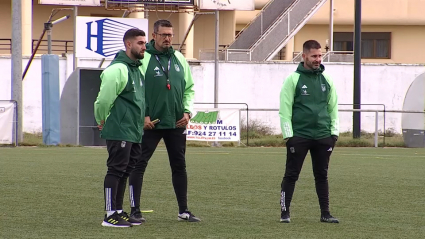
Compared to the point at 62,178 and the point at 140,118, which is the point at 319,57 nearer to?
the point at 140,118

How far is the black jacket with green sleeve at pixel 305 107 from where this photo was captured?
8.99 metres

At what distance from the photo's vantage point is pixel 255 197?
11.4 metres

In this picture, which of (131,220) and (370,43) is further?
(370,43)

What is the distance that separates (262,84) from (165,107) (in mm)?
26176

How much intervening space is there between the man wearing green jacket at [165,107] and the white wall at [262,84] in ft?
79.5

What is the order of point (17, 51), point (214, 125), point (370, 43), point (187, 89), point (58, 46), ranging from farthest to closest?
point (370, 43) < point (58, 46) < point (17, 51) < point (214, 125) < point (187, 89)

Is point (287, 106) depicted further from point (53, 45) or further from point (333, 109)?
point (53, 45)

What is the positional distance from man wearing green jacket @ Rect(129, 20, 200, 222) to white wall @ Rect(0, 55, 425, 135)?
24224mm

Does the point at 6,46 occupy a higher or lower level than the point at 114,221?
higher

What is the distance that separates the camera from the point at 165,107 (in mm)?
8836

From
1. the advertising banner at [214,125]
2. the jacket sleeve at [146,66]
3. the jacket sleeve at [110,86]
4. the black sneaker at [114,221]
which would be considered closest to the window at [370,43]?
the advertising banner at [214,125]

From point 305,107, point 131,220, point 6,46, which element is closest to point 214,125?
point 6,46

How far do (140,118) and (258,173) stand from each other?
23.5 ft

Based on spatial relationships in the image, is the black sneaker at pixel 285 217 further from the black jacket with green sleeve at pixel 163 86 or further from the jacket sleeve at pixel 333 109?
the black jacket with green sleeve at pixel 163 86
